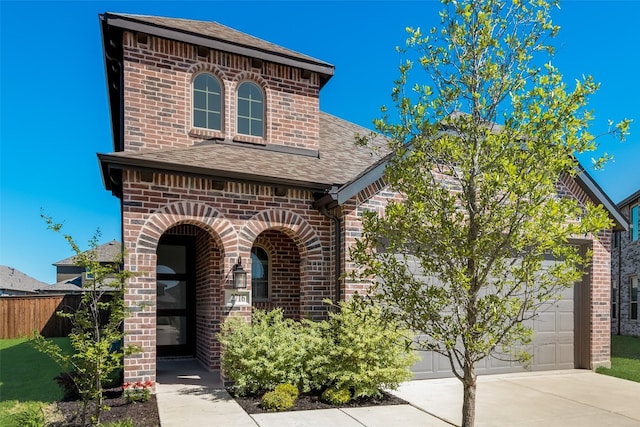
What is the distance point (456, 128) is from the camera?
473cm

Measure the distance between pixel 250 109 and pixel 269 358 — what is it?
18.4ft

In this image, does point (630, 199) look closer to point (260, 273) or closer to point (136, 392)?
point (260, 273)

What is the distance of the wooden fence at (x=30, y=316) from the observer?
1736 centimetres

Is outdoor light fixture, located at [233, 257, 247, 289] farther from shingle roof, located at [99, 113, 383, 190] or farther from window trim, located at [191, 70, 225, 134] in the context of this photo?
window trim, located at [191, 70, 225, 134]

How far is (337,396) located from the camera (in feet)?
23.0

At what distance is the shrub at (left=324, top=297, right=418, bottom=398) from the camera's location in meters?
7.09

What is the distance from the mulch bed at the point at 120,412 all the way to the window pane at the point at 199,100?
5.83 metres

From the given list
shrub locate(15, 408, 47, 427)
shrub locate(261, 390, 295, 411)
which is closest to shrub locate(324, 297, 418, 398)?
shrub locate(261, 390, 295, 411)

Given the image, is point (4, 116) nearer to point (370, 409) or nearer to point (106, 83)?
point (106, 83)

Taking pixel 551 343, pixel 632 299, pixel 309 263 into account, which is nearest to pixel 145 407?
pixel 309 263

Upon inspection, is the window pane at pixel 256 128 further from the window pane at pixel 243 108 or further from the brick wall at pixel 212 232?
the brick wall at pixel 212 232

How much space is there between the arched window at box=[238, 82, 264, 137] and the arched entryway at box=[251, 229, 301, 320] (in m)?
2.33

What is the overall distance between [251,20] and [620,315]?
62.0ft

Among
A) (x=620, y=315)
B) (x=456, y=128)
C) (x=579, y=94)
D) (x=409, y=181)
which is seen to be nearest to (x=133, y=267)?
(x=409, y=181)
